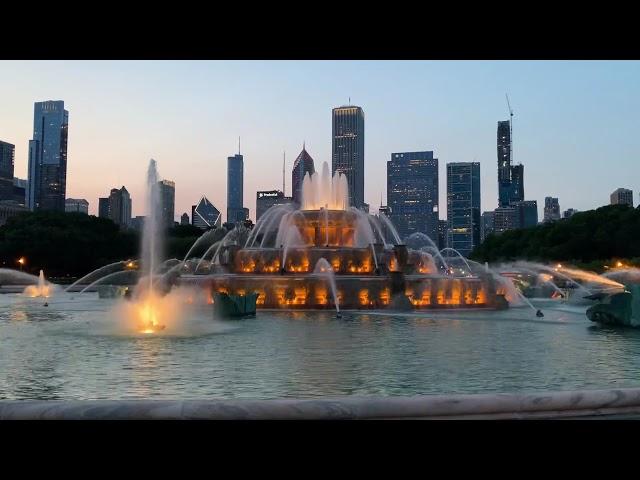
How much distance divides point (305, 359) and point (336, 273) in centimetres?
2299

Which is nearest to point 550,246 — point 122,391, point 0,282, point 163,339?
point 0,282

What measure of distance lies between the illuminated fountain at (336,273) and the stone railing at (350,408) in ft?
81.6

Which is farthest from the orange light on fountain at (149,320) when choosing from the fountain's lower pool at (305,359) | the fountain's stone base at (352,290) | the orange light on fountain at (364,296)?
the orange light on fountain at (364,296)

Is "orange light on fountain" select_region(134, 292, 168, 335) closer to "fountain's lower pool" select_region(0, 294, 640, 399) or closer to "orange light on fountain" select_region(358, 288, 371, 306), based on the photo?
"fountain's lower pool" select_region(0, 294, 640, 399)

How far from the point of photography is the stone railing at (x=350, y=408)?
564 centimetres

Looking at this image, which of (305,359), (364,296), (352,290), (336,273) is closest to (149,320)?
(305,359)

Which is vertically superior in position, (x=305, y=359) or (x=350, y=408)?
(x=350, y=408)

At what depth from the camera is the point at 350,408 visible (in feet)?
19.4

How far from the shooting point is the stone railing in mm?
5645

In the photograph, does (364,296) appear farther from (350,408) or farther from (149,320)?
(350,408)

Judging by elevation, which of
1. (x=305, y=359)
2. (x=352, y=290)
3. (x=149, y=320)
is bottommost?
(x=305, y=359)

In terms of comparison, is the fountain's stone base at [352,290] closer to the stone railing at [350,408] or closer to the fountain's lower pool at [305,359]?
the fountain's lower pool at [305,359]
